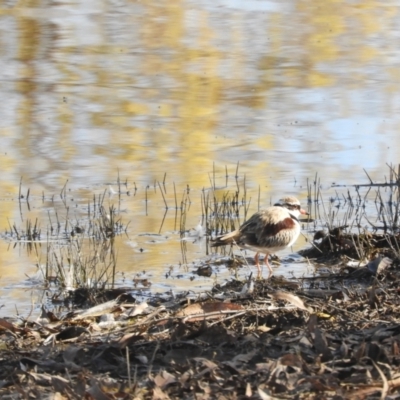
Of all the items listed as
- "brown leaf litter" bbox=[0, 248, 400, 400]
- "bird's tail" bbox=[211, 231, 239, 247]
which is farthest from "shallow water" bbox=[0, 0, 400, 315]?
"brown leaf litter" bbox=[0, 248, 400, 400]

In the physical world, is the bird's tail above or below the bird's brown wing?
below

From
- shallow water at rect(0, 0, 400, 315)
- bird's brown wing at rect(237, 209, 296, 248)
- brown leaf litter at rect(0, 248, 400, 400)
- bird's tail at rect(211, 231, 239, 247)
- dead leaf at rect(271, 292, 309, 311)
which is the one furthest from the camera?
shallow water at rect(0, 0, 400, 315)

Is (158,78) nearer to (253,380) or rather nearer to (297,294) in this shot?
(297,294)

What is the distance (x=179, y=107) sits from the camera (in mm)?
15242

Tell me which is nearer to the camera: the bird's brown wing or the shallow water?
the bird's brown wing

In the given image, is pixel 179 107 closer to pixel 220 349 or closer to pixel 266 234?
pixel 266 234

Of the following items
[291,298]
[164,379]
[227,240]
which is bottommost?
[227,240]

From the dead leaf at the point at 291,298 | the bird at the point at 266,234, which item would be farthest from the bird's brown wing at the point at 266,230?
the dead leaf at the point at 291,298

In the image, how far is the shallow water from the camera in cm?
1080

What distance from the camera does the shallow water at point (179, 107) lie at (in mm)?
10797

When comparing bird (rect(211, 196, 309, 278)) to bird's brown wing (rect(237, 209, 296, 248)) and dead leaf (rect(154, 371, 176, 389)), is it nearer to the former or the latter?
bird's brown wing (rect(237, 209, 296, 248))

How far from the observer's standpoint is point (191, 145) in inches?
512

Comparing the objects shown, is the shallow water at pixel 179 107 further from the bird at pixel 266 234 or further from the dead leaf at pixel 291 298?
the dead leaf at pixel 291 298

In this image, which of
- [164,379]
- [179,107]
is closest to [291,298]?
[164,379]
